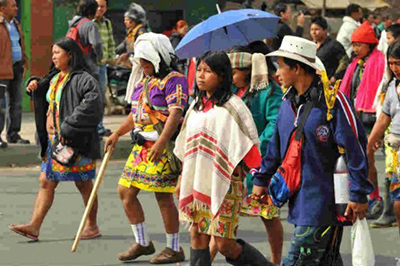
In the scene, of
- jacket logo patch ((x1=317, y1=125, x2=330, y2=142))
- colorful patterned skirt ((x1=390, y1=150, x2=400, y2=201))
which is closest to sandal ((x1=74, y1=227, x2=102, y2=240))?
colorful patterned skirt ((x1=390, y1=150, x2=400, y2=201))

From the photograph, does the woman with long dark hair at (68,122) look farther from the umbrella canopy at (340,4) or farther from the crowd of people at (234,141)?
the umbrella canopy at (340,4)

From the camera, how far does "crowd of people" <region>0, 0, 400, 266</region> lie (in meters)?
7.04

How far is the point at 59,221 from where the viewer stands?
11.2 m

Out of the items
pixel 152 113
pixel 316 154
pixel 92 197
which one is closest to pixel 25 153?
pixel 92 197

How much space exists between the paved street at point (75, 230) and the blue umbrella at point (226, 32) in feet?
5.24

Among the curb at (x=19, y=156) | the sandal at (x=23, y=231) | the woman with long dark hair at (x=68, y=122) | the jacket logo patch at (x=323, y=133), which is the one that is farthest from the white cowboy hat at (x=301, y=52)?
the curb at (x=19, y=156)

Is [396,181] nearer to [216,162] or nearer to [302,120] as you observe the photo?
[216,162]

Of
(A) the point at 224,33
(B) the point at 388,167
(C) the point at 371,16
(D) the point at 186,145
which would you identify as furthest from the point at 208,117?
(C) the point at 371,16

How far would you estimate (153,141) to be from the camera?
924 cm

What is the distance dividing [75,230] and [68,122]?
1.30m

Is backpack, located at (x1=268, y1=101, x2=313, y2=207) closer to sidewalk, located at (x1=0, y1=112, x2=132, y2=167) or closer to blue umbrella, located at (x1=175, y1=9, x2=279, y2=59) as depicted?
blue umbrella, located at (x1=175, y1=9, x2=279, y2=59)

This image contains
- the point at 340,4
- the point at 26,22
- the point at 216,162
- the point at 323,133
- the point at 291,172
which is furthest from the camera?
the point at 340,4

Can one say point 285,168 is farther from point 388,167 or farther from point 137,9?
point 137,9

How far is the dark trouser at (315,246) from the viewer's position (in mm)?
7051
